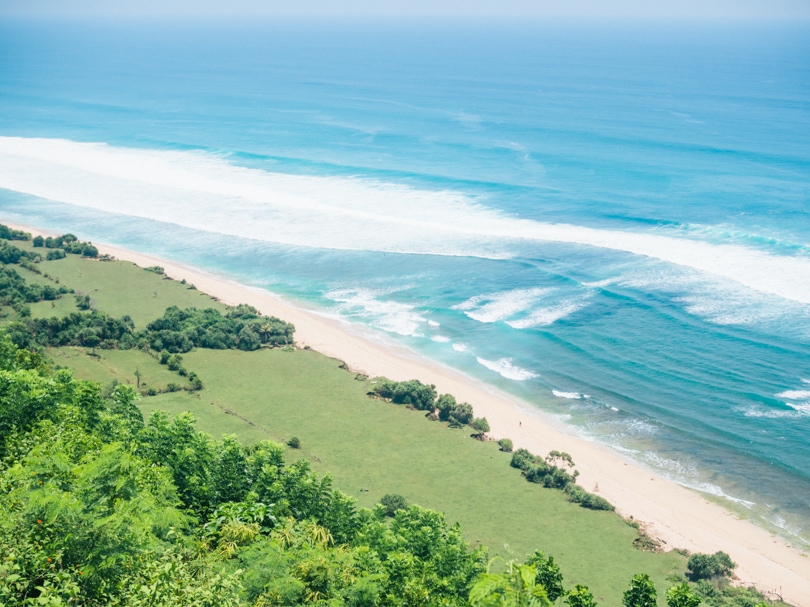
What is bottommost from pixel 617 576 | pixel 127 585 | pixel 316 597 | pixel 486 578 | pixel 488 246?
pixel 617 576

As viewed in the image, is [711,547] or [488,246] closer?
[711,547]

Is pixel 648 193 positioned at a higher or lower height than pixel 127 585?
higher

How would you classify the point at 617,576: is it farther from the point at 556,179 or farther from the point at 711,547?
the point at 556,179

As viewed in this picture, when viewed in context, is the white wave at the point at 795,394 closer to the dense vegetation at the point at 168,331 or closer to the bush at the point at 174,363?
the dense vegetation at the point at 168,331

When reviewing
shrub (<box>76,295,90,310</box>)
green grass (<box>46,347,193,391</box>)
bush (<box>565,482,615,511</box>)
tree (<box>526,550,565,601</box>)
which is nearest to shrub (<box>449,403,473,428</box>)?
bush (<box>565,482,615,511</box>)

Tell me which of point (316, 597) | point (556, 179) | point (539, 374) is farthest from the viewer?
point (556, 179)

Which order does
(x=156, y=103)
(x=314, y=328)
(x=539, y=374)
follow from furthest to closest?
1. (x=156, y=103)
2. (x=314, y=328)
3. (x=539, y=374)

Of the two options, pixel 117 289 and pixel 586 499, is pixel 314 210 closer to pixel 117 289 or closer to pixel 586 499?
pixel 117 289

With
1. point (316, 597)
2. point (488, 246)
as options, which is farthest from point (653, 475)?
point (488, 246)
